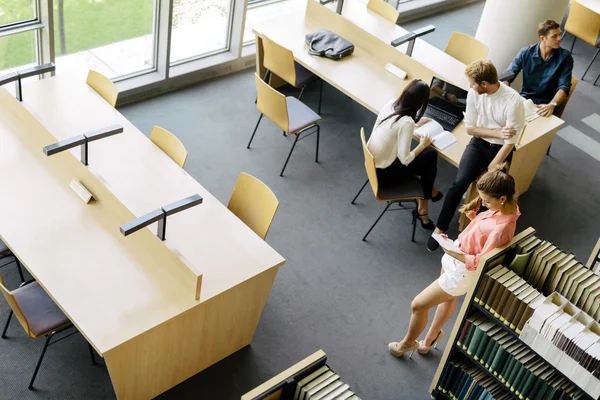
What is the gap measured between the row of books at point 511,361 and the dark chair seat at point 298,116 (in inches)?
99.0

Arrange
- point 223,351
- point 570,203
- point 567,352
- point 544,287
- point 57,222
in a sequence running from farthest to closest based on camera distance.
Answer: point 570,203 → point 223,351 → point 57,222 → point 544,287 → point 567,352

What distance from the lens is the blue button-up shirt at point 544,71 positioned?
6.20 meters

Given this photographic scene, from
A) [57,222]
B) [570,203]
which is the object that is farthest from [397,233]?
[57,222]

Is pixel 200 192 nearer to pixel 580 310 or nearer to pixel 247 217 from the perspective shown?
pixel 247 217

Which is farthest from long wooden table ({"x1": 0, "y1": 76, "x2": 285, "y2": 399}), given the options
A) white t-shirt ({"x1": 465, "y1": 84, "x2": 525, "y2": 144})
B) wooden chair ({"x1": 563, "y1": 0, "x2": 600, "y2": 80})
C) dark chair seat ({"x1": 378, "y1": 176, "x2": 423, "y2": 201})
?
wooden chair ({"x1": 563, "y1": 0, "x2": 600, "y2": 80})

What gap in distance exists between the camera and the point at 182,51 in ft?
24.1

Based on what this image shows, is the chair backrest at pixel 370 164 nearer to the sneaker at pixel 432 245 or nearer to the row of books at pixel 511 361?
the sneaker at pixel 432 245

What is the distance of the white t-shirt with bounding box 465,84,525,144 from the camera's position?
532cm

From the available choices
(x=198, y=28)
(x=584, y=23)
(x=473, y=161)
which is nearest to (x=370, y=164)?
(x=473, y=161)

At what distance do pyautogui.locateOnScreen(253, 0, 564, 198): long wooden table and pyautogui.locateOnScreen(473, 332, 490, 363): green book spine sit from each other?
1.84m

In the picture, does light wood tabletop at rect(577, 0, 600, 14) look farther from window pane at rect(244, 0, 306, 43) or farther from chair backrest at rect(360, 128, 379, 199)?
chair backrest at rect(360, 128, 379, 199)

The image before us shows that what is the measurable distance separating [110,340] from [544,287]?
2.34 meters

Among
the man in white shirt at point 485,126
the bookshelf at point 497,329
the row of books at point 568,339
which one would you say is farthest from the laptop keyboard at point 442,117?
the row of books at point 568,339

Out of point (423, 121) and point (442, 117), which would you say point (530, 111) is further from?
point (423, 121)
